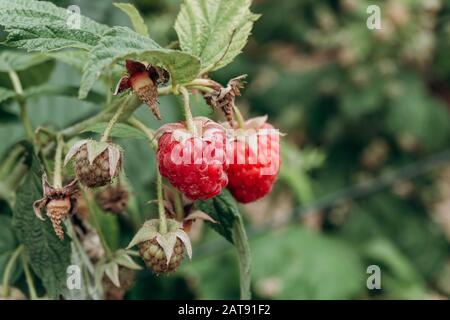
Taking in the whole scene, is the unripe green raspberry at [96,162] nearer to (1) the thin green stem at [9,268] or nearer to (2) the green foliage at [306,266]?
(1) the thin green stem at [9,268]

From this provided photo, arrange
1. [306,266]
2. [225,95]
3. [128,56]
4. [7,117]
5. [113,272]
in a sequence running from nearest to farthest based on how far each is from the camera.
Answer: [128,56]
[225,95]
[113,272]
[7,117]
[306,266]

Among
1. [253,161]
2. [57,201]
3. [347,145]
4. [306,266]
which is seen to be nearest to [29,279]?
[57,201]

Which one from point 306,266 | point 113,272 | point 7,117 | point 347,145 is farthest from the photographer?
point 347,145

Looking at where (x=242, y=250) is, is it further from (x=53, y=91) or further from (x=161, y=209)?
(x=53, y=91)

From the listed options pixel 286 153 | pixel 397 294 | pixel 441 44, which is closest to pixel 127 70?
pixel 286 153

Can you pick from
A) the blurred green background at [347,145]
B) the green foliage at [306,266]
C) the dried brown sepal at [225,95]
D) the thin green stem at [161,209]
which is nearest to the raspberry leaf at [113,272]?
the thin green stem at [161,209]
